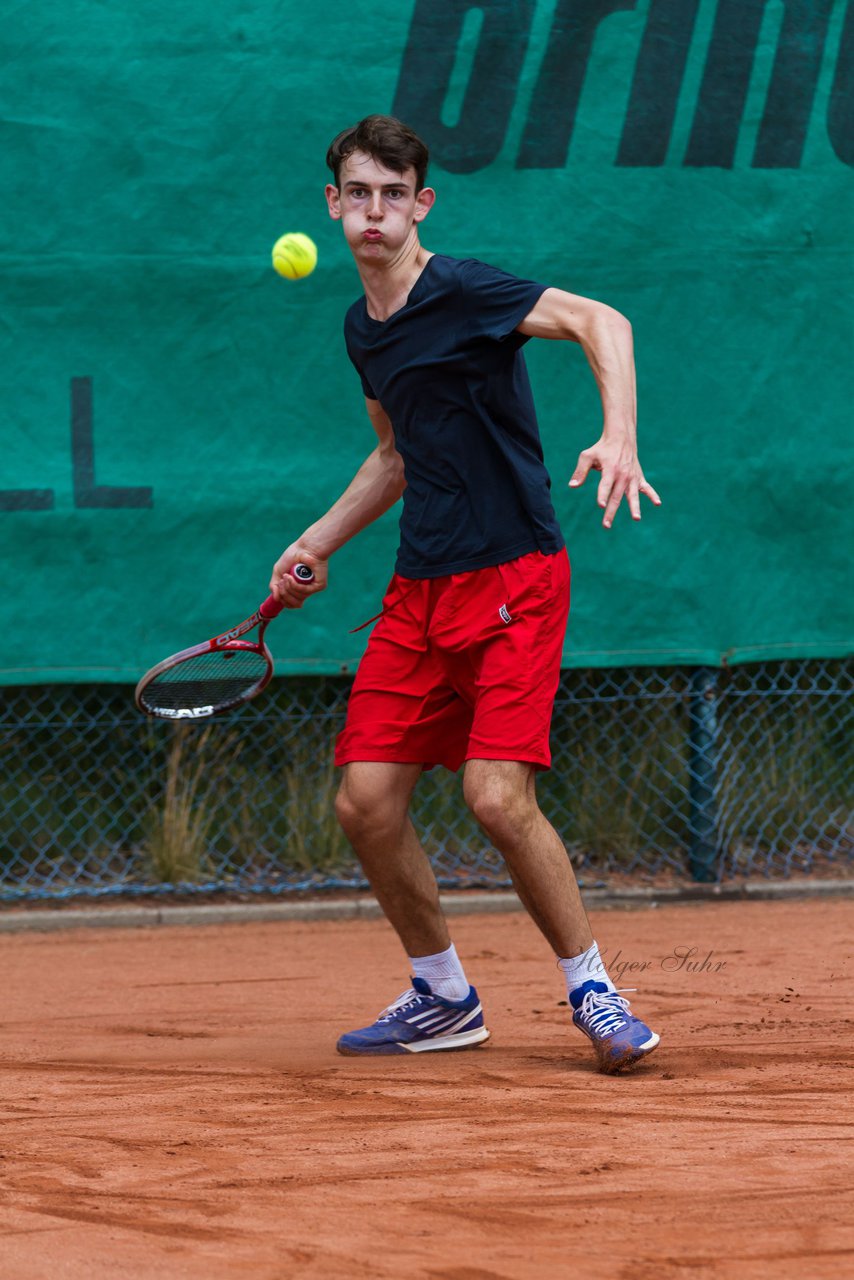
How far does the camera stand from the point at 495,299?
334cm

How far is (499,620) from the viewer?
339 cm

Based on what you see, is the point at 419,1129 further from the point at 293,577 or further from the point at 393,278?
the point at 393,278

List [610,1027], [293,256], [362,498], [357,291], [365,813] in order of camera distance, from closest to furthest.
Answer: [610,1027], [365,813], [362,498], [293,256], [357,291]

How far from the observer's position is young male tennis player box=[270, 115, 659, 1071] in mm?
3332

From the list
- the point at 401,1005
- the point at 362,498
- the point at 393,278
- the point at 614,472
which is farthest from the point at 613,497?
the point at 401,1005

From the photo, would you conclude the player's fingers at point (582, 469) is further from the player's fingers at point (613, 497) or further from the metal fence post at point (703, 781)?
the metal fence post at point (703, 781)

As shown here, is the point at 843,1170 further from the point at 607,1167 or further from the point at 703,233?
the point at 703,233

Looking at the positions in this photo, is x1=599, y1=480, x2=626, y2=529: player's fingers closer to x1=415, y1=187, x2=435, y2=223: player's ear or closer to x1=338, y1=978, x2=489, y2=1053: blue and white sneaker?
x1=415, y1=187, x2=435, y2=223: player's ear

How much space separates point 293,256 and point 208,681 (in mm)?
1355

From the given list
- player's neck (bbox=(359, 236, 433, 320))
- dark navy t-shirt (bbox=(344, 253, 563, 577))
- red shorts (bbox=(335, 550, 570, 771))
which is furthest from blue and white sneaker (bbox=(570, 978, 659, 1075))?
player's neck (bbox=(359, 236, 433, 320))

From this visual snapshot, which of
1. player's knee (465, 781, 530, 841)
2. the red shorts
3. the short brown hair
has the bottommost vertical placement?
player's knee (465, 781, 530, 841)

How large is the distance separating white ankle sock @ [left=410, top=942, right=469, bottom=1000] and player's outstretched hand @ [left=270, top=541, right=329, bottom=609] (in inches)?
33.4

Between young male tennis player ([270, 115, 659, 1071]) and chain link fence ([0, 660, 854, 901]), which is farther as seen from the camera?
chain link fence ([0, 660, 854, 901])

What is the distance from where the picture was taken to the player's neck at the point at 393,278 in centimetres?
346
